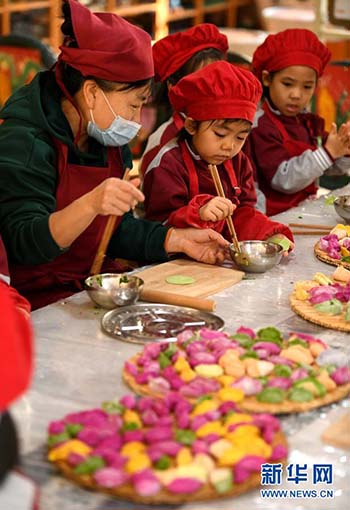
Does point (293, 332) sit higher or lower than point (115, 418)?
lower

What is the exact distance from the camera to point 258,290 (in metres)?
2.36

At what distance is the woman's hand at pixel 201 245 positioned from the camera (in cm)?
260

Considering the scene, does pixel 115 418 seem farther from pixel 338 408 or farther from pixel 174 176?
pixel 174 176

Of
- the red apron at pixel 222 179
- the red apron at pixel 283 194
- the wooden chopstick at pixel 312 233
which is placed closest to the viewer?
the red apron at pixel 222 179

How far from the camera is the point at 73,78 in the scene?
2502mm

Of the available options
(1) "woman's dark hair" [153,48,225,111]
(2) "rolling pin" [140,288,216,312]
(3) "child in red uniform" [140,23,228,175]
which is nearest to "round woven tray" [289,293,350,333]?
(2) "rolling pin" [140,288,216,312]

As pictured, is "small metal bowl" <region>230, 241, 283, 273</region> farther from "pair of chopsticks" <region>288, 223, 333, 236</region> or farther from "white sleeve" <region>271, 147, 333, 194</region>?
"white sleeve" <region>271, 147, 333, 194</region>

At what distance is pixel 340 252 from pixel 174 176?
57 centimetres

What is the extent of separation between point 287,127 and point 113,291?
71.4 inches

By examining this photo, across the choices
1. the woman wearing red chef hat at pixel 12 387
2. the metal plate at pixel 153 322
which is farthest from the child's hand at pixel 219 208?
the woman wearing red chef hat at pixel 12 387

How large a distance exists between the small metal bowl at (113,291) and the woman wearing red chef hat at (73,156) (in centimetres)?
14

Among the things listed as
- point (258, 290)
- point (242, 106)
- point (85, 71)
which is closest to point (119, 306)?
point (258, 290)

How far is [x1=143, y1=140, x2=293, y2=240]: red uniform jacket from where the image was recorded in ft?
9.13

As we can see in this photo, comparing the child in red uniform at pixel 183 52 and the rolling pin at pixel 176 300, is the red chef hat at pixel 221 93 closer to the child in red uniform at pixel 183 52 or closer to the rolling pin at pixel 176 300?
the child in red uniform at pixel 183 52
